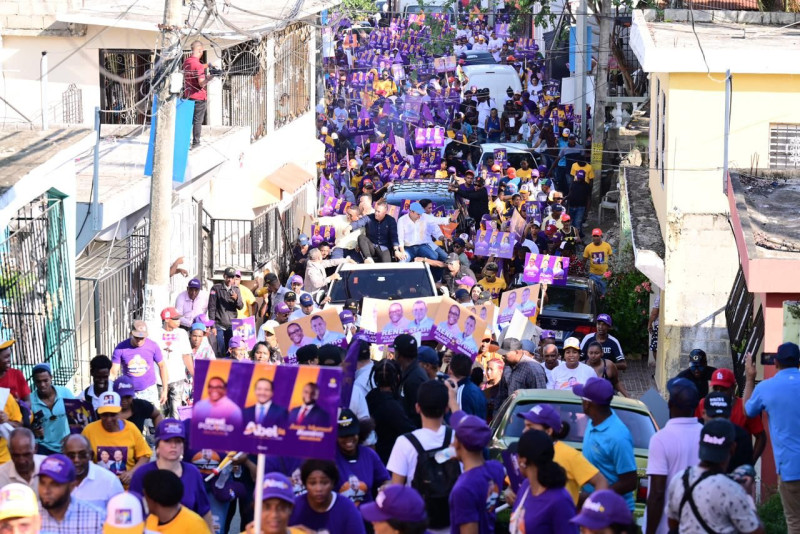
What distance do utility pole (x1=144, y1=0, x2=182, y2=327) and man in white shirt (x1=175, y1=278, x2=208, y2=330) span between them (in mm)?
786

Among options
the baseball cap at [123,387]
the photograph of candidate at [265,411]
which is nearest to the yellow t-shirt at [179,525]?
the photograph of candidate at [265,411]

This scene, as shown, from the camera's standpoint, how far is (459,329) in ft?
44.5

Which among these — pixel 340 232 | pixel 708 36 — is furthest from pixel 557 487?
pixel 340 232

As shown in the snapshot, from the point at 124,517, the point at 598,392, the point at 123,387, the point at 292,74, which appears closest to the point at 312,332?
the point at 123,387

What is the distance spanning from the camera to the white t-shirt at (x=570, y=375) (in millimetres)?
12192

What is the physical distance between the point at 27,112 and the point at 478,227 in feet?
27.6

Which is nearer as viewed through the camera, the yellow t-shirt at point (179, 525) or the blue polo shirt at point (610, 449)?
the yellow t-shirt at point (179, 525)

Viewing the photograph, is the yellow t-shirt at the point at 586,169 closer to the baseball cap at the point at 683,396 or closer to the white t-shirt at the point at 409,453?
the baseball cap at the point at 683,396

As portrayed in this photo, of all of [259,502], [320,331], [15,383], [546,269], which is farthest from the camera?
[546,269]

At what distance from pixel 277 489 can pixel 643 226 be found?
13.9m

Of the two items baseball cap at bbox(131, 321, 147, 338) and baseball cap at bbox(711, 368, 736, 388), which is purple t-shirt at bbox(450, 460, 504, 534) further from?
baseball cap at bbox(131, 321, 147, 338)

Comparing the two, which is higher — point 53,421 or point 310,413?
point 310,413

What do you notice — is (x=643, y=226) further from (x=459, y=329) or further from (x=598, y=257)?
(x=459, y=329)

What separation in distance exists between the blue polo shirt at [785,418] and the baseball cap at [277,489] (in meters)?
3.59
